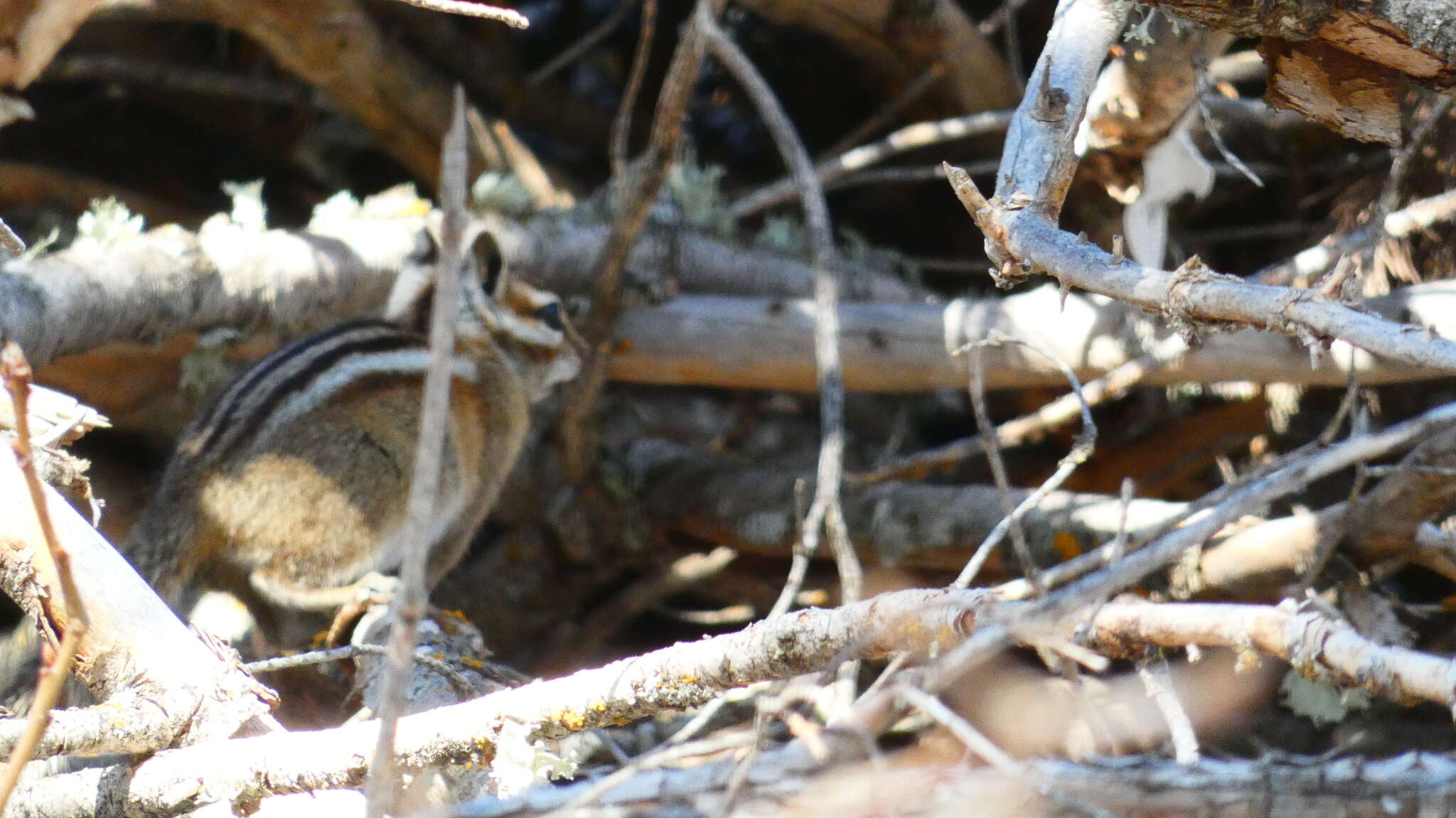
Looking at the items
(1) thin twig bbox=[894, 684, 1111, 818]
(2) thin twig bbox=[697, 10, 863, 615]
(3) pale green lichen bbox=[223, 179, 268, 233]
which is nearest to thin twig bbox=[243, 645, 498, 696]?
(2) thin twig bbox=[697, 10, 863, 615]

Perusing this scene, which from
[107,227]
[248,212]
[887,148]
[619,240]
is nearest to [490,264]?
[619,240]

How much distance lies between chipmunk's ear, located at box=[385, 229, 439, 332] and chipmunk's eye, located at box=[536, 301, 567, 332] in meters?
0.37

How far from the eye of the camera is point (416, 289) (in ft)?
12.0

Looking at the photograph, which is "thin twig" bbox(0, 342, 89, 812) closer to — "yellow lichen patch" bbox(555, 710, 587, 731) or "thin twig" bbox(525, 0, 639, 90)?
"yellow lichen patch" bbox(555, 710, 587, 731)

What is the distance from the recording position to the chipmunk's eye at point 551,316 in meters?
3.93

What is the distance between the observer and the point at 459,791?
210cm

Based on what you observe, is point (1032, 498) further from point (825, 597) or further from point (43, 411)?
point (825, 597)

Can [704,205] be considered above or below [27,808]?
above

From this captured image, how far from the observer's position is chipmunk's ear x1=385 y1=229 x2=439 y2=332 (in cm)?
366

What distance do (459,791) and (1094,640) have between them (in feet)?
3.76

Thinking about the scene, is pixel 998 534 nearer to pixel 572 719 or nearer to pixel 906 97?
pixel 572 719

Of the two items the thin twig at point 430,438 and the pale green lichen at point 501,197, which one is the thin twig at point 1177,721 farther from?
the pale green lichen at point 501,197

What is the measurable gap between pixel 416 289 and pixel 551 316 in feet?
1.52

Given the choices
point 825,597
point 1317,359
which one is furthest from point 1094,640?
point 825,597
